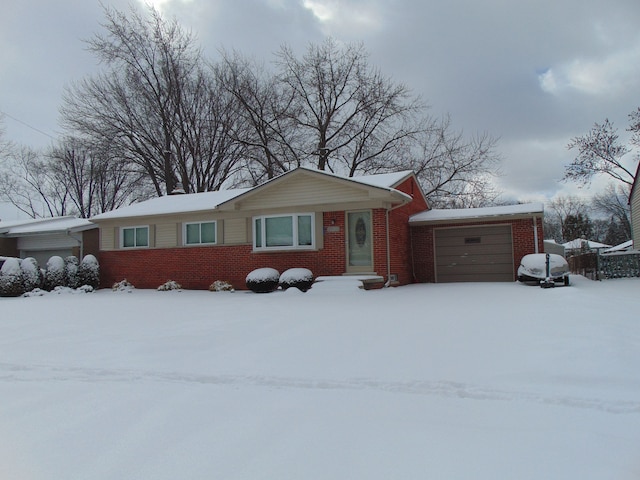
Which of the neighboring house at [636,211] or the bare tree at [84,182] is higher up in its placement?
the bare tree at [84,182]

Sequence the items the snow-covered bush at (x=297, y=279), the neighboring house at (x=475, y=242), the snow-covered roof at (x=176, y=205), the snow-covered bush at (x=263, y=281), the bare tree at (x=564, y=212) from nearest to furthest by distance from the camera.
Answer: the snow-covered bush at (x=297, y=279), the snow-covered bush at (x=263, y=281), the neighboring house at (x=475, y=242), the snow-covered roof at (x=176, y=205), the bare tree at (x=564, y=212)

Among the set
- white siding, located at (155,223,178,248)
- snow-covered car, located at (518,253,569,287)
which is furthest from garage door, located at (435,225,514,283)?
white siding, located at (155,223,178,248)

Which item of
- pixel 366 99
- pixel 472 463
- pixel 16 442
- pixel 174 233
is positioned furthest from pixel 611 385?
pixel 366 99

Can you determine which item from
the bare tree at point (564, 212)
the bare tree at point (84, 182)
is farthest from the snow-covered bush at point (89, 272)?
the bare tree at point (564, 212)

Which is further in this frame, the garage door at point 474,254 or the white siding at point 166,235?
the white siding at point 166,235

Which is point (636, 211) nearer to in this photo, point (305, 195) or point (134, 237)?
point (305, 195)

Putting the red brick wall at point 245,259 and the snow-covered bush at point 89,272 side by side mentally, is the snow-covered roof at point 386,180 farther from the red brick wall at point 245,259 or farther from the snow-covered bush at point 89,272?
the snow-covered bush at point 89,272

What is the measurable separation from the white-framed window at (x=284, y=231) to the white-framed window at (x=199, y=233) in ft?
6.11

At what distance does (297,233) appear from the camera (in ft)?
44.7

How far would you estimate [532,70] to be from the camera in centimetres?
1353

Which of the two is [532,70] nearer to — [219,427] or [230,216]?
[230,216]

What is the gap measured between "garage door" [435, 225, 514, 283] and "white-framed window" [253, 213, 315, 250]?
16.3 ft

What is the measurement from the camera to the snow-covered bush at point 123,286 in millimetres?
15745

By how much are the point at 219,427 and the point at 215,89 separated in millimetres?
26978
